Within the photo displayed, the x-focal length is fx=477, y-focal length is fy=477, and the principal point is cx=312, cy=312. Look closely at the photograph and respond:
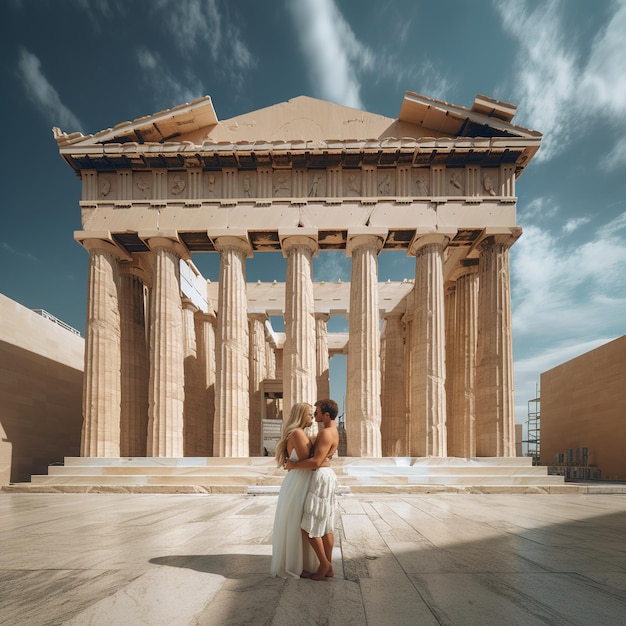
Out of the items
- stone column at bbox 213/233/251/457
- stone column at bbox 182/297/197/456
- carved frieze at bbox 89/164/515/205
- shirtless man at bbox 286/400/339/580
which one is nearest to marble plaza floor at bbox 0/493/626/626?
shirtless man at bbox 286/400/339/580

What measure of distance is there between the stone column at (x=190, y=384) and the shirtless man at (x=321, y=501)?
74.2 feet

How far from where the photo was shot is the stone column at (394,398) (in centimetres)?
2841

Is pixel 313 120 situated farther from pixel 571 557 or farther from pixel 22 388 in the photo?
pixel 571 557

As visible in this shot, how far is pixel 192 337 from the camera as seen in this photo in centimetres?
2834

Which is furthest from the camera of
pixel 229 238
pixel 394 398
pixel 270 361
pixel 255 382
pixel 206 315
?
pixel 270 361

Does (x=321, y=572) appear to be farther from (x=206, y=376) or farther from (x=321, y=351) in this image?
(x=321, y=351)

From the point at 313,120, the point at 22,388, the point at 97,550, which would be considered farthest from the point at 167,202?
the point at 97,550

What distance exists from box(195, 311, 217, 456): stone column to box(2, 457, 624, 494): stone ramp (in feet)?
31.7

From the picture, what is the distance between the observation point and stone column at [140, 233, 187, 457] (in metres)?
19.1

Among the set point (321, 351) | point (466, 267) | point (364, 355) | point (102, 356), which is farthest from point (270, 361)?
point (364, 355)

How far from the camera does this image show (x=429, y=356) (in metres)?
19.5

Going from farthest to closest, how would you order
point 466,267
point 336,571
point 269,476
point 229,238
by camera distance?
point 466,267 < point 229,238 < point 269,476 < point 336,571

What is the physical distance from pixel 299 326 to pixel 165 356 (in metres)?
5.71

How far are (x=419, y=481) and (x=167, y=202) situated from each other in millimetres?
15240
